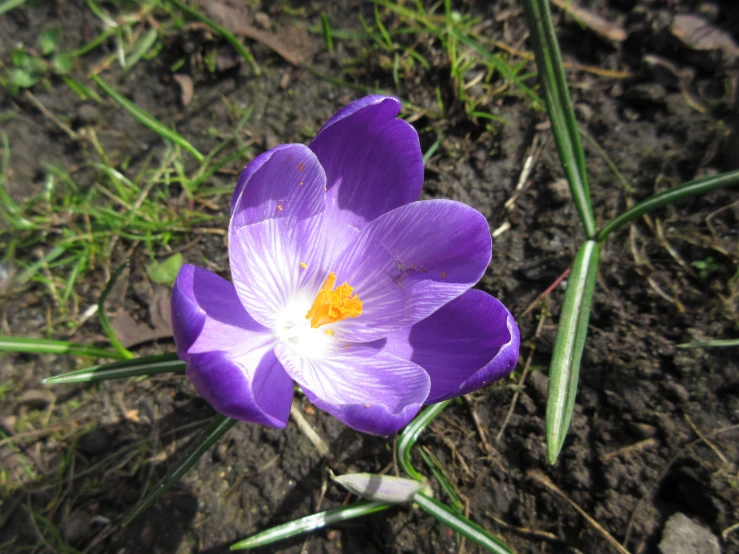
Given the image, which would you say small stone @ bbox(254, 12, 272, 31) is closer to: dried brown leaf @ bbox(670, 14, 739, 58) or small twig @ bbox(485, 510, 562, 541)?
dried brown leaf @ bbox(670, 14, 739, 58)

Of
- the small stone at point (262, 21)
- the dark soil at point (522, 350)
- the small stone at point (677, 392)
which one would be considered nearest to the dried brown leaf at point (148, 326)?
the dark soil at point (522, 350)


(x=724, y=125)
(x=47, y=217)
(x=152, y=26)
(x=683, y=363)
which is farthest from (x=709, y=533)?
(x=152, y=26)

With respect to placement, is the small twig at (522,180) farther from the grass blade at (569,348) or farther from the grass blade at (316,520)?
the grass blade at (316,520)

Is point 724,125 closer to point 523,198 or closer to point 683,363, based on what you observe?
point 523,198

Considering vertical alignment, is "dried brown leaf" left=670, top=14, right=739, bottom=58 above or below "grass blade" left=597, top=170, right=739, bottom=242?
above

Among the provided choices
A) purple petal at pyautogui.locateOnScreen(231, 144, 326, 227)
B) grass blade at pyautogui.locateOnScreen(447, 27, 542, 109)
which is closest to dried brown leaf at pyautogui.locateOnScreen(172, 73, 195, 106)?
grass blade at pyautogui.locateOnScreen(447, 27, 542, 109)

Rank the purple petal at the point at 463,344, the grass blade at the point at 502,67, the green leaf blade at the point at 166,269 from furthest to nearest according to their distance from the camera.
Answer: the green leaf blade at the point at 166,269
the grass blade at the point at 502,67
the purple petal at the point at 463,344
